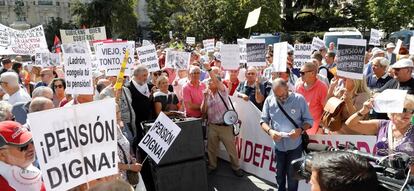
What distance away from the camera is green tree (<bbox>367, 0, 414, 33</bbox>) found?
34.1 meters

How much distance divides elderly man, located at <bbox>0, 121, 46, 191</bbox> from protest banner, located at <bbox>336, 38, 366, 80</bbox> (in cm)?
400

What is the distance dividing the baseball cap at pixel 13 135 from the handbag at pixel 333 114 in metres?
3.49

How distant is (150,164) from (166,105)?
1.09 meters

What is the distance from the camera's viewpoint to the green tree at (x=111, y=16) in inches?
2393

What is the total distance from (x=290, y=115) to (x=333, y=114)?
1.71 feet

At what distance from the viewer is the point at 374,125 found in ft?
13.7

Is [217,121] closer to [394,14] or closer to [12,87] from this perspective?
[12,87]

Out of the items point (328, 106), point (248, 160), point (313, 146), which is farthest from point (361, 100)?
point (248, 160)

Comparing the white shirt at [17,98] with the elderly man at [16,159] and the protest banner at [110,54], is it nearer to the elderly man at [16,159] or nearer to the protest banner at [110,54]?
the protest banner at [110,54]

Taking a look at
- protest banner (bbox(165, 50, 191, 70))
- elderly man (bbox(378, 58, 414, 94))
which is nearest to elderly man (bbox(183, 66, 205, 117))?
protest banner (bbox(165, 50, 191, 70))

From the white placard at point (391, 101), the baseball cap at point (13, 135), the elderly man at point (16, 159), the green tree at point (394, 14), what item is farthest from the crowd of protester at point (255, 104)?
the green tree at point (394, 14)

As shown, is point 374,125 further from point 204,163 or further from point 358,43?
point 204,163

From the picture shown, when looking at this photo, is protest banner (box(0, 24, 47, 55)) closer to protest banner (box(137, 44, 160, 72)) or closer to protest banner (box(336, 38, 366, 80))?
protest banner (box(137, 44, 160, 72))

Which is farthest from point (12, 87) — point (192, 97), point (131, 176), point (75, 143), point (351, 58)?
point (351, 58)
